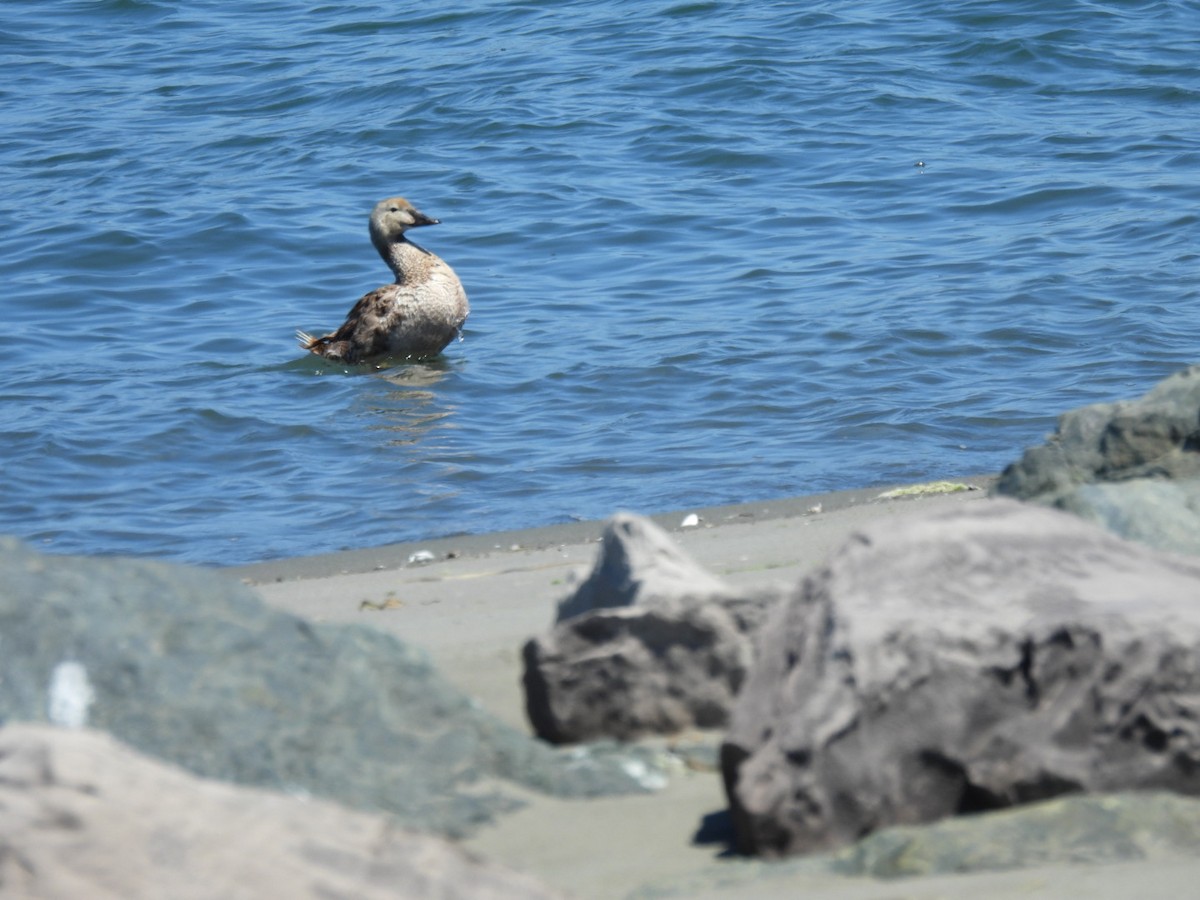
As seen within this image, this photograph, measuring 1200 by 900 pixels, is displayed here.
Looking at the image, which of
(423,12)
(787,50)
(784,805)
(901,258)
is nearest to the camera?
(784,805)

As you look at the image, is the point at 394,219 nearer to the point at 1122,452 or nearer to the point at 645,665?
the point at 1122,452

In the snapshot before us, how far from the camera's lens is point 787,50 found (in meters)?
16.8

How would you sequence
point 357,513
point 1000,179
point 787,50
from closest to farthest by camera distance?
point 357,513 → point 1000,179 → point 787,50

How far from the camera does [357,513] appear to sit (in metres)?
7.23

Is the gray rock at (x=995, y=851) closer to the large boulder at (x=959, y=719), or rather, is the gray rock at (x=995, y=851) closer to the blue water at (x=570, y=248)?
the large boulder at (x=959, y=719)

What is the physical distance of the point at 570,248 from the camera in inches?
488

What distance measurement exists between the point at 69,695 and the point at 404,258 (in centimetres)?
932

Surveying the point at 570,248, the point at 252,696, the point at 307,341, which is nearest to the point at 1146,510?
the point at 252,696

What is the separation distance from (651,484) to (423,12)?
13.2 meters

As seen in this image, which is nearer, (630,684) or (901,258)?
(630,684)

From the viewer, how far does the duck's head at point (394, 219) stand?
12.0 metres

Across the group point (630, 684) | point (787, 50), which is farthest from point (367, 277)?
point (630, 684)

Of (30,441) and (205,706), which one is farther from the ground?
(205,706)

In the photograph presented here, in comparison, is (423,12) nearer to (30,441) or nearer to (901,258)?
(901,258)
